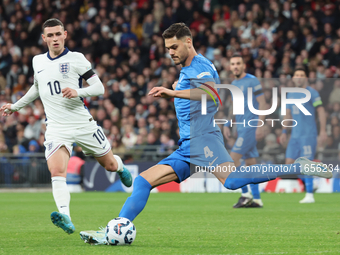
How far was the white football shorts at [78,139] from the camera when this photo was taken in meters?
6.55

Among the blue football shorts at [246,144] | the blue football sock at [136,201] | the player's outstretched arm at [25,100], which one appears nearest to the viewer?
the blue football sock at [136,201]

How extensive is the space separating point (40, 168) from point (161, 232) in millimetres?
10768

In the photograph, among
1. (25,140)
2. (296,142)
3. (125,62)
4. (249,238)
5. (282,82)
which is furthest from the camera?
(125,62)

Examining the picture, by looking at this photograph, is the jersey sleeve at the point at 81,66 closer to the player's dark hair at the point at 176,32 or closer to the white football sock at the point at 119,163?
the white football sock at the point at 119,163

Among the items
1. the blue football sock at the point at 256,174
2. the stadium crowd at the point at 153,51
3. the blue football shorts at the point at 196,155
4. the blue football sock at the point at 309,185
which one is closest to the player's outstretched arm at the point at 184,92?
the blue football shorts at the point at 196,155

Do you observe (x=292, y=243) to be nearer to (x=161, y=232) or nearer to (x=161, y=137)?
(x=161, y=232)

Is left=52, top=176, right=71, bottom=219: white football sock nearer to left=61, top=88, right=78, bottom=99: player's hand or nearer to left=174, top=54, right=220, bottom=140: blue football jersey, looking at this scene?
left=61, top=88, right=78, bottom=99: player's hand

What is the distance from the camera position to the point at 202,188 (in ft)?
49.9

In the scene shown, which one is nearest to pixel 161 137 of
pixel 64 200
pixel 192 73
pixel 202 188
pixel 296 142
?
pixel 202 188

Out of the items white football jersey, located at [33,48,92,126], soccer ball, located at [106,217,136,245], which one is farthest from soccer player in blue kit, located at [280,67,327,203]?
soccer ball, located at [106,217,136,245]

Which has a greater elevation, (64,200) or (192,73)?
(192,73)

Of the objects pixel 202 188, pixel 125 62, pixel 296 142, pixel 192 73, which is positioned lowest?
pixel 202 188

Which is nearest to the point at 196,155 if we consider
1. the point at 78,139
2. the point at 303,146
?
the point at 78,139

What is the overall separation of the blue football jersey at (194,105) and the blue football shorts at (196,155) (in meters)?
0.08
